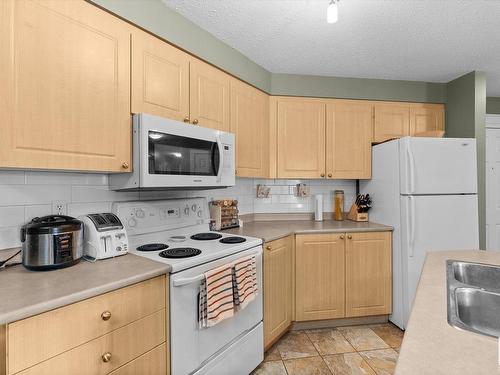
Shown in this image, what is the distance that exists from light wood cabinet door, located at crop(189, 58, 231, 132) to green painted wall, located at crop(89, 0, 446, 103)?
82mm

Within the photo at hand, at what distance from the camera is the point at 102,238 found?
1387mm

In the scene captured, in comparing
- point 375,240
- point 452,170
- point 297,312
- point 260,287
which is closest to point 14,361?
point 260,287

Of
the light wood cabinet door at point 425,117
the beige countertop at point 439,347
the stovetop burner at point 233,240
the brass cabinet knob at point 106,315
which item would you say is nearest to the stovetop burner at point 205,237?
the stovetop burner at point 233,240

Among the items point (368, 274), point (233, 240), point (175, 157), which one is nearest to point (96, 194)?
point (175, 157)

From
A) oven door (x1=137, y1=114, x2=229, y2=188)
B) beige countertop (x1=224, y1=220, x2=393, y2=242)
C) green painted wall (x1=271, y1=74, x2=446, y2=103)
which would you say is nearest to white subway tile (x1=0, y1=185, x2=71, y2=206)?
oven door (x1=137, y1=114, x2=229, y2=188)

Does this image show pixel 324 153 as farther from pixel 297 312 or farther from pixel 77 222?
pixel 77 222

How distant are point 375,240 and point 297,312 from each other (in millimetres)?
927

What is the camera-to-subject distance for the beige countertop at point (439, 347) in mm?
589

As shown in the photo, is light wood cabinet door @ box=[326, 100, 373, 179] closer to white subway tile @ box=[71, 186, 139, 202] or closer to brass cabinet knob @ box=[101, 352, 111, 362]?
white subway tile @ box=[71, 186, 139, 202]

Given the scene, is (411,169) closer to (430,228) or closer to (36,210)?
(430,228)

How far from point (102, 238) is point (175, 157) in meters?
0.59

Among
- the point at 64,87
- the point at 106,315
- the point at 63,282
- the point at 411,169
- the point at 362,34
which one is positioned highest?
the point at 362,34

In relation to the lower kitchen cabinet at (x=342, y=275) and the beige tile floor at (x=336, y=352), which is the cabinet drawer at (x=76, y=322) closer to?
the beige tile floor at (x=336, y=352)

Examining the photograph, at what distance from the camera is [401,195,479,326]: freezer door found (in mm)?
2318
